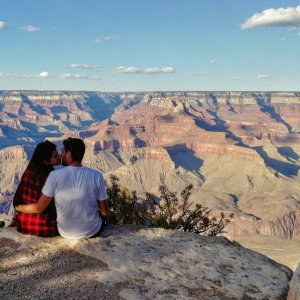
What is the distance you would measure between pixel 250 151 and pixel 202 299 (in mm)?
162904

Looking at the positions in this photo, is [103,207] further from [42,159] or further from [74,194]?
[42,159]

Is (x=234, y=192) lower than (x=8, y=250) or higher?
lower

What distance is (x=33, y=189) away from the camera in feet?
27.8

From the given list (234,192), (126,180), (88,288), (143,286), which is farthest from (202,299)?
(126,180)

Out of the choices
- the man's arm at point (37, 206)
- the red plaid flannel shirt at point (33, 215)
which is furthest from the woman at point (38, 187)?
the man's arm at point (37, 206)

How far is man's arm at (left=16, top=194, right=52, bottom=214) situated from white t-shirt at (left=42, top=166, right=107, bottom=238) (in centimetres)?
14

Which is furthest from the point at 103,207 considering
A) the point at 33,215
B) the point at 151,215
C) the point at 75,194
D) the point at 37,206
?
the point at 151,215

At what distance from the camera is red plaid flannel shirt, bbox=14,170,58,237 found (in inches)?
333

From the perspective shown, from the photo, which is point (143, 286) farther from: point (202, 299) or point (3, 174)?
point (3, 174)

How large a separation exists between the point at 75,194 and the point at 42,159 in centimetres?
113

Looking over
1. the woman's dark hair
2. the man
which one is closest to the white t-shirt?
the man

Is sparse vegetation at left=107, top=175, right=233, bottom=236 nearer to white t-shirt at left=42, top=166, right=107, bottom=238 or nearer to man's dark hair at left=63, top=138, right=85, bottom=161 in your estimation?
white t-shirt at left=42, top=166, right=107, bottom=238

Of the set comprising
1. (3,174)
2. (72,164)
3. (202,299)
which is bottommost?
(3,174)

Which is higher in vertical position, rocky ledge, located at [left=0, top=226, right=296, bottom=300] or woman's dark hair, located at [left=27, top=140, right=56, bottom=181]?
woman's dark hair, located at [left=27, top=140, right=56, bottom=181]
